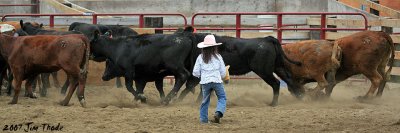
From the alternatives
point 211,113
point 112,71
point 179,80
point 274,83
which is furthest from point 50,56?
point 274,83

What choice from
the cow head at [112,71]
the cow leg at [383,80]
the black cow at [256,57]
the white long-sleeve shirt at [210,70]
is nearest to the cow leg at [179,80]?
the black cow at [256,57]

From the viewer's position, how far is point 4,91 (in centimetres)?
1520

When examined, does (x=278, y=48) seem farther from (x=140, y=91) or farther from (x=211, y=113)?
(x=140, y=91)

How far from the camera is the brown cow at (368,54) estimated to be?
13734 millimetres

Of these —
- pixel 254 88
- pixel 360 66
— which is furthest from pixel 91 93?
pixel 360 66

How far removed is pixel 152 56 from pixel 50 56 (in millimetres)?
1654

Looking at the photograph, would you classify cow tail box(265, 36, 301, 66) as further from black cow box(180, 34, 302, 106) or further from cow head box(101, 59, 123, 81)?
cow head box(101, 59, 123, 81)

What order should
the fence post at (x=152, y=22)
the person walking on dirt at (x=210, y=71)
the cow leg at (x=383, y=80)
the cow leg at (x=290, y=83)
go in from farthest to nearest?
the fence post at (x=152, y=22), the cow leg at (x=383, y=80), the cow leg at (x=290, y=83), the person walking on dirt at (x=210, y=71)

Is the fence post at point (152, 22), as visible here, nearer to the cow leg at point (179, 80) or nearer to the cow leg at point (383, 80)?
the cow leg at point (179, 80)

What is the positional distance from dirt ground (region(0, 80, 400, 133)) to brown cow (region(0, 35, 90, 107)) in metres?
0.47

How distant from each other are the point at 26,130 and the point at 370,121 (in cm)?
439

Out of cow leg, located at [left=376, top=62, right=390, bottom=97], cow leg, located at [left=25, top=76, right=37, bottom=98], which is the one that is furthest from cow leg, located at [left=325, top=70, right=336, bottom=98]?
cow leg, located at [left=25, top=76, right=37, bottom=98]

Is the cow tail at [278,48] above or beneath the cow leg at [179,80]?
above

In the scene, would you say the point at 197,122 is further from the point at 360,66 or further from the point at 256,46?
the point at 360,66
